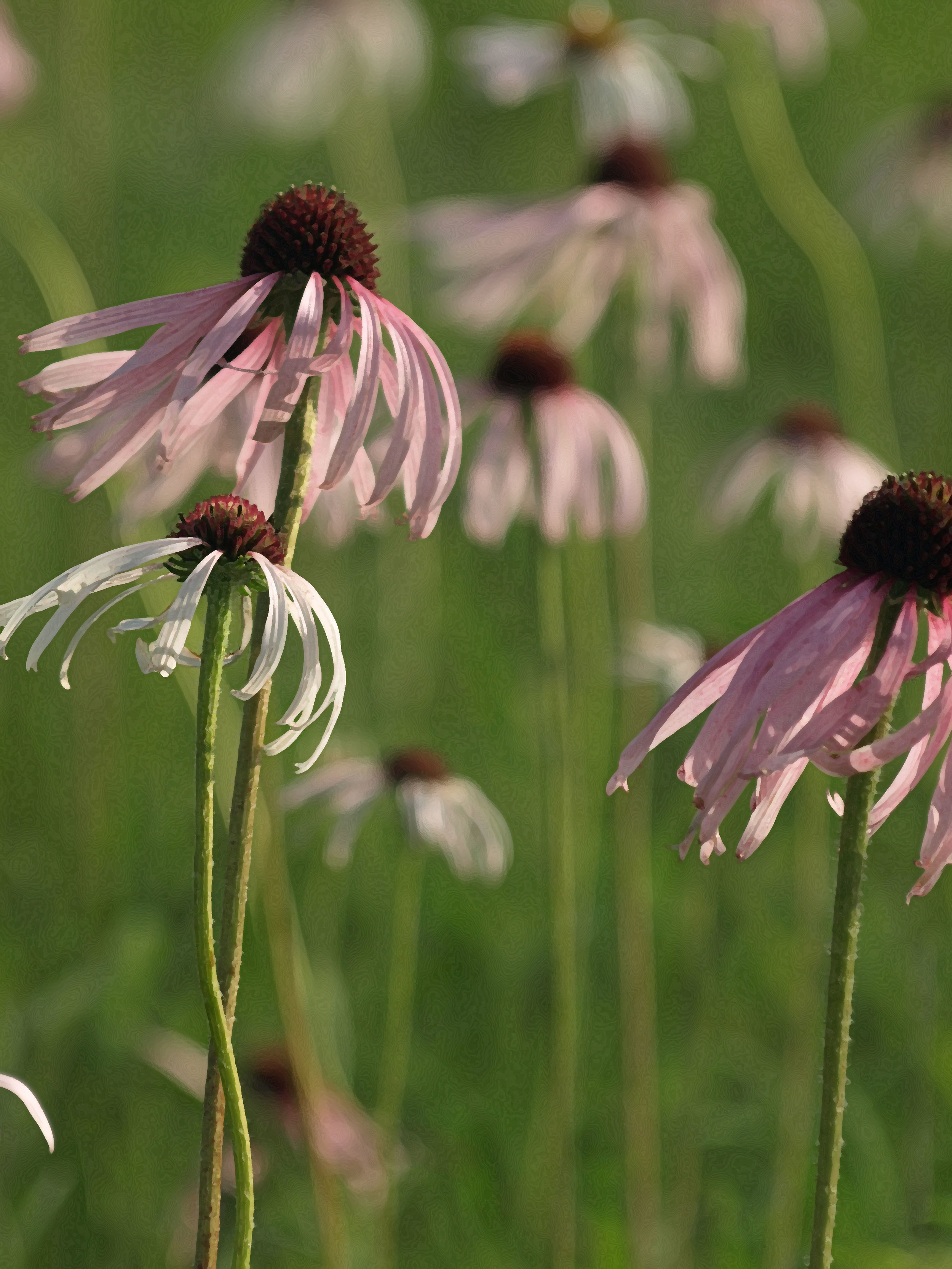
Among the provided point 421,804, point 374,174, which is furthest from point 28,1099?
point 374,174

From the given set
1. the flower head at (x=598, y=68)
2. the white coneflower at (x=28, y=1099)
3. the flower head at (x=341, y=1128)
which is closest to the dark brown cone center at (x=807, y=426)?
the flower head at (x=598, y=68)

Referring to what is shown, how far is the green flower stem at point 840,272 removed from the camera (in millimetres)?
1702

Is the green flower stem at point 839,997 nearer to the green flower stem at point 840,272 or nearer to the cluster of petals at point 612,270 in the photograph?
the cluster of petals at point 612,270

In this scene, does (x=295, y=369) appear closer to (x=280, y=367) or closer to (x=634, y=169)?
(x=280, y=367)

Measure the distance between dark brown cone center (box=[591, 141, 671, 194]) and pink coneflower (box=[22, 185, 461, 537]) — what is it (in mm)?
904

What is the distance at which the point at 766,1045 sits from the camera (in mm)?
1512

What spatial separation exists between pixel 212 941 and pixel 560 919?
20.0 inches

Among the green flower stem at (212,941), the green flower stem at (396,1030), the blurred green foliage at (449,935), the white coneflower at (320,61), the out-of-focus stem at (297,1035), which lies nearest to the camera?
the green flower stem at (212,941)

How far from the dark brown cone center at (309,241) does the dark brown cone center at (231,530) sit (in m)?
0.14

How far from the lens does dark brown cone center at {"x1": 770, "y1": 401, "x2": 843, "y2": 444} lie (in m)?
1.49

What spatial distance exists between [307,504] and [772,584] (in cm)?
171

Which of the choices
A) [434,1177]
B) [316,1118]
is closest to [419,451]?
[316,1118]

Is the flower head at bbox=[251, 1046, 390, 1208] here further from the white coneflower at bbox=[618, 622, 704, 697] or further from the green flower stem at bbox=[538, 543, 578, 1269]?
the white coneflower at bbox=[618, 622, 704, 697]

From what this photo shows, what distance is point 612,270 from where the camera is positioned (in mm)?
1458
